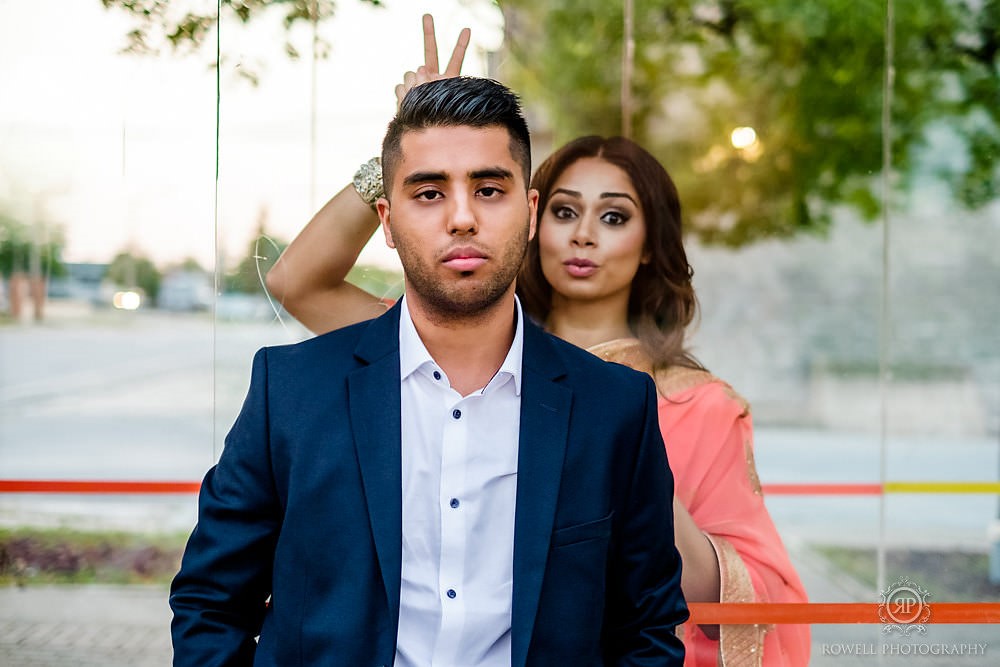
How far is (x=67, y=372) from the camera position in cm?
566

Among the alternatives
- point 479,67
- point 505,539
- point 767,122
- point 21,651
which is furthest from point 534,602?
point 767,122

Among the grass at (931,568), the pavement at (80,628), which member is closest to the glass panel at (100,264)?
the pavement at (80,628)

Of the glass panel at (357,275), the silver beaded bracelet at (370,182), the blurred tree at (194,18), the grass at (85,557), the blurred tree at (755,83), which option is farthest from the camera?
the blurred tree at (755,83)

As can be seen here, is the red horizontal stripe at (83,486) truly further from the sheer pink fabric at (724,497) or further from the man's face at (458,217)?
the man's face at (458,217)

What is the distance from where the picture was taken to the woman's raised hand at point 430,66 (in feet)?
6.46

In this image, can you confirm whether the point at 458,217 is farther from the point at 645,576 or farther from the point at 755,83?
the point at 755,83

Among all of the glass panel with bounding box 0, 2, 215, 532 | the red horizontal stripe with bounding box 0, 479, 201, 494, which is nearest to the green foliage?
the glass panel with bounding box 0, 2, 215, 532

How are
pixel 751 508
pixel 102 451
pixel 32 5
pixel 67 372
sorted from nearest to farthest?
pixel 751 508 → pixel 32 5 → pixel 67 372 → pixel 102 451

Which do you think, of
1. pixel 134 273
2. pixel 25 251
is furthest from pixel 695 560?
pixel 25 251

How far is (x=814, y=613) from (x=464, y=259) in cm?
149

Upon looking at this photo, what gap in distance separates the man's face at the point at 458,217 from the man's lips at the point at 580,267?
79 centimetres

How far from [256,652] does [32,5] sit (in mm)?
2890

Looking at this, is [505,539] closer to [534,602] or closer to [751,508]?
[534,602]

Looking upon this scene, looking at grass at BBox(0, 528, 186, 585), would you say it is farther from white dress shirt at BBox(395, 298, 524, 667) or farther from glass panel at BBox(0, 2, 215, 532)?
white dress shirt at BBox(395, 298, 524, 667)
